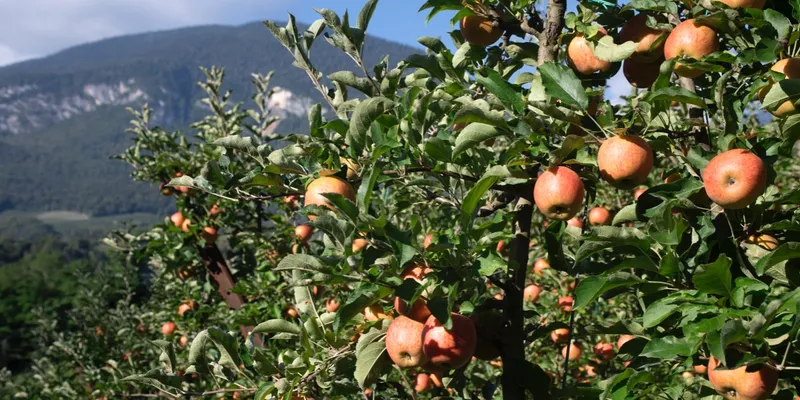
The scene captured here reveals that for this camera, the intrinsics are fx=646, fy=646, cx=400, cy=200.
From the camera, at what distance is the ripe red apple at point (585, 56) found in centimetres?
188

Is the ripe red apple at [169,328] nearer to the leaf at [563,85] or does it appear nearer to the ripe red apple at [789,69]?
the leaf at [563,85]

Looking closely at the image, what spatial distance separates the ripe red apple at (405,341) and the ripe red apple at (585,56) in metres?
0.89

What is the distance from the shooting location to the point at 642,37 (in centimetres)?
187

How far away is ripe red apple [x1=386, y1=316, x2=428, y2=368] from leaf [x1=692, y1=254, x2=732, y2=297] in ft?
2.32

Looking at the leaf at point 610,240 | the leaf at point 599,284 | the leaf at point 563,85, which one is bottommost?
the leaf at point 599,284

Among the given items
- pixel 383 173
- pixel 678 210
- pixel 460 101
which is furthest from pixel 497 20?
pixel 678 210

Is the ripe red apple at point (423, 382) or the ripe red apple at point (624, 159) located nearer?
the ripe red apple at point (624, 159)

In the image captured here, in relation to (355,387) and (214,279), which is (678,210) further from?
(214,279)

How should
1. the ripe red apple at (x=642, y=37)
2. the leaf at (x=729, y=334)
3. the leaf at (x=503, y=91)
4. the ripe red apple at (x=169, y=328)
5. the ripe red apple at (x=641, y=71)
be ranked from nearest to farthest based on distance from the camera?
the leaf at (x=729, y=334)
the leaf at (x=503, y=91)
the ripe red apple at (x=642, y=37)
the ripe red apple at (x=641, y=71)
the ripe red apple at (x=169, y=328)

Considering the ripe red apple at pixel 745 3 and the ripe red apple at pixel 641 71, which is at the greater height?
the ripe red apple at pixel 745 3

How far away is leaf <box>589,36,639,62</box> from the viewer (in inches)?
68.2

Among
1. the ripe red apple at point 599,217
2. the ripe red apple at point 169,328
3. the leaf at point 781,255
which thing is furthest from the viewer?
the ripe red apple at point 169,328

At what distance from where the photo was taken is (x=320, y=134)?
1.89 metres

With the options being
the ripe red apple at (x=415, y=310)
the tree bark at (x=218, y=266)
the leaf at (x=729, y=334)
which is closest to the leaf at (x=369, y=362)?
the ripe red apple at (x=415, y=310)
